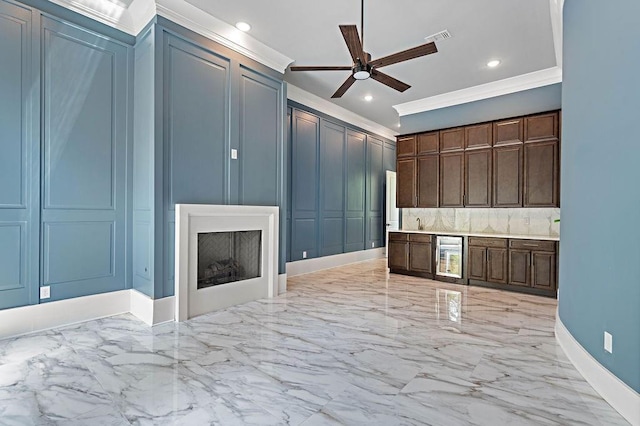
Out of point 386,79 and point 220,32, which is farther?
point 220,32

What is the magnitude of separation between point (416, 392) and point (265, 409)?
38.3 inches

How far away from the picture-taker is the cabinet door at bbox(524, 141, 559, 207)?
15.3 ft

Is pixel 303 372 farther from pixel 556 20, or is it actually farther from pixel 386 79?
pixel 556 20

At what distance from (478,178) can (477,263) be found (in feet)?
Result: 4.54

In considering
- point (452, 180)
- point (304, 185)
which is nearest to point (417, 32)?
point (452, 180)

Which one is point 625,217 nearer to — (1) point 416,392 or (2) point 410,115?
(1) point 416,392

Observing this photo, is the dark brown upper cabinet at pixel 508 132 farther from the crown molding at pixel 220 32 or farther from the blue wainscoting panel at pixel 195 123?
the blue wainscoting panel at pixel 195 123

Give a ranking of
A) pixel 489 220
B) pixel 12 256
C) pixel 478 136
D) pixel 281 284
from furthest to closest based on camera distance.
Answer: pixel 489 220 < pixel 478 136 < pixel 281 284 < pixel 12 256

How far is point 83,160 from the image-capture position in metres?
3.39

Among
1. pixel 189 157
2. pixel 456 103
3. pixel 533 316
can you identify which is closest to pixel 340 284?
pixel 533 316

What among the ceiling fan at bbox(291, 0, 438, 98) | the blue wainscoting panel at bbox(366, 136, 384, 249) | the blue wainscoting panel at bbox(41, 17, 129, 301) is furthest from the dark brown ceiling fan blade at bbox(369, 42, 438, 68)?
the blue wainscoting panel at bbox(366, 136, 384, 249)

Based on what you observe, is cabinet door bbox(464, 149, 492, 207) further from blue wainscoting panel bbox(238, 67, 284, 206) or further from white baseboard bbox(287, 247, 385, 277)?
blue wainscoting panel bbox(238, 67, 284, 206)

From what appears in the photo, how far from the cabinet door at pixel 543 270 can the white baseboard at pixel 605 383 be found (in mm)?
2018

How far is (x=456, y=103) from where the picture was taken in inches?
229
